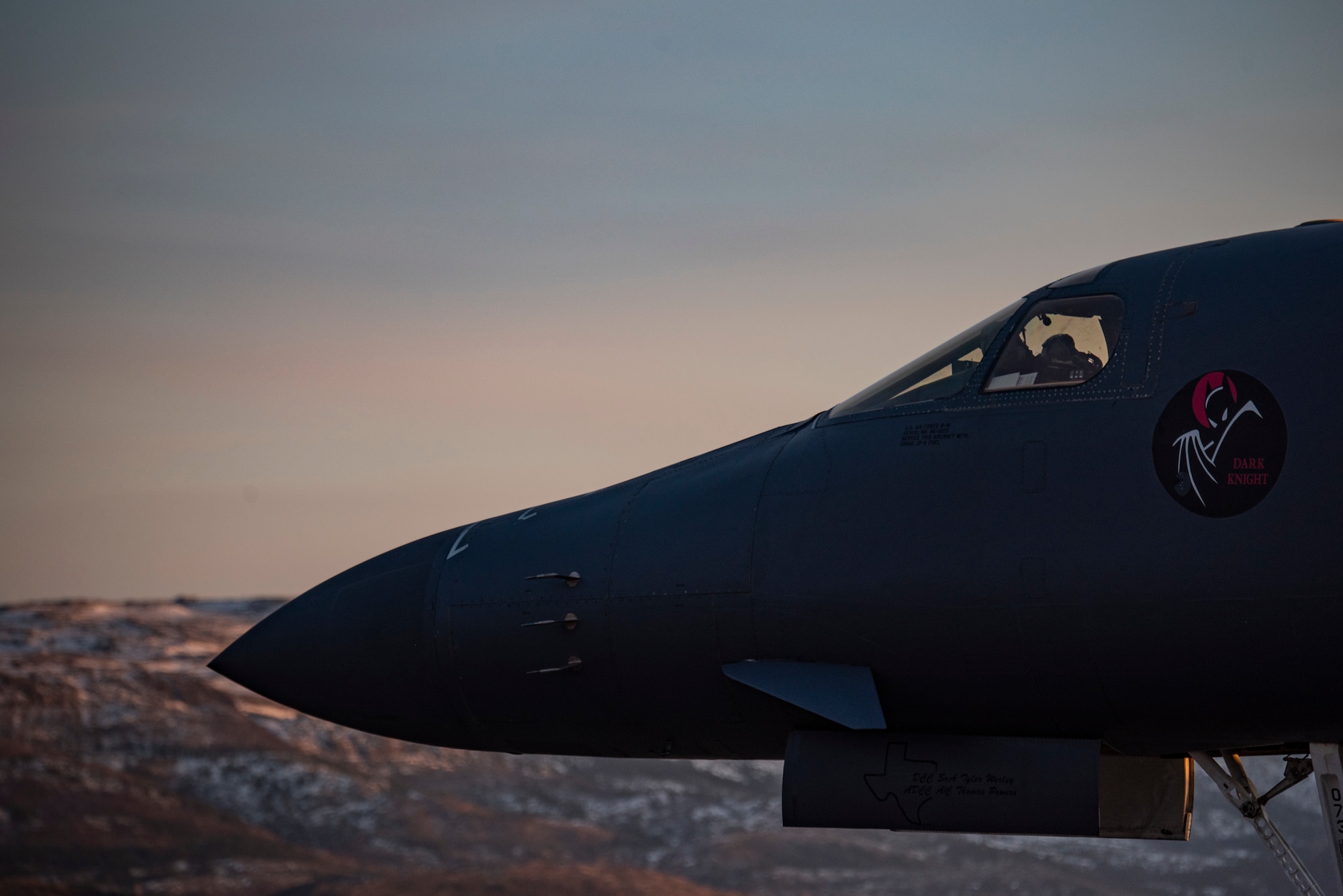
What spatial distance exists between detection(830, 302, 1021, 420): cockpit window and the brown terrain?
2911 centimetres

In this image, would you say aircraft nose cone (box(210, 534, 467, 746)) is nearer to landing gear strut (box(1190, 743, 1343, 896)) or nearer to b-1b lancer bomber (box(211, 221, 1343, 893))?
b-1b lancer bomber (box(211, 221, 1343, 893))

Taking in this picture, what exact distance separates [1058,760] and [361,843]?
37.9 metres

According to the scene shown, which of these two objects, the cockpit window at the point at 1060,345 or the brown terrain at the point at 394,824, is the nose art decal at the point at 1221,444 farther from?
the brown terrain at the point at 394,824

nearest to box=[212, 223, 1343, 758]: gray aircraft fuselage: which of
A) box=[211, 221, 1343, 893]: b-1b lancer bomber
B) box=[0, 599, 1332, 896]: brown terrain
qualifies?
box=[211, 221, 1343, 893]: b-1b lancer bomber

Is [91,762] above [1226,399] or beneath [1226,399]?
beneath

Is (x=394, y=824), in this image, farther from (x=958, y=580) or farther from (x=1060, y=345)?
(x=1060, y=345)

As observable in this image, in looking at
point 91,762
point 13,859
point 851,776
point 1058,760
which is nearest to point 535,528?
point 851,776

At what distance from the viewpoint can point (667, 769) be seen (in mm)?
50969

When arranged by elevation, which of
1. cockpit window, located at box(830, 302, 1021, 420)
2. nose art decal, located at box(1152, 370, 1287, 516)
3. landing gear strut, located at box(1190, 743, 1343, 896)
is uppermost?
cockpit window, located at box(830, 302, 1021, 420)

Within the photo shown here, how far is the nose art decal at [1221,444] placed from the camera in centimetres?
655

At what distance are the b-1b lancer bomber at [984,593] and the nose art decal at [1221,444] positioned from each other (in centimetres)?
1

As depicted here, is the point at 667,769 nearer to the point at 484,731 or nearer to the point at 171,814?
the point at 171,814

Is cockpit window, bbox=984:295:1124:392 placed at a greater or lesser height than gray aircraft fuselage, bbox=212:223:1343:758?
greater

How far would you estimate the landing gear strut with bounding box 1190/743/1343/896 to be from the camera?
7020 millimetres
